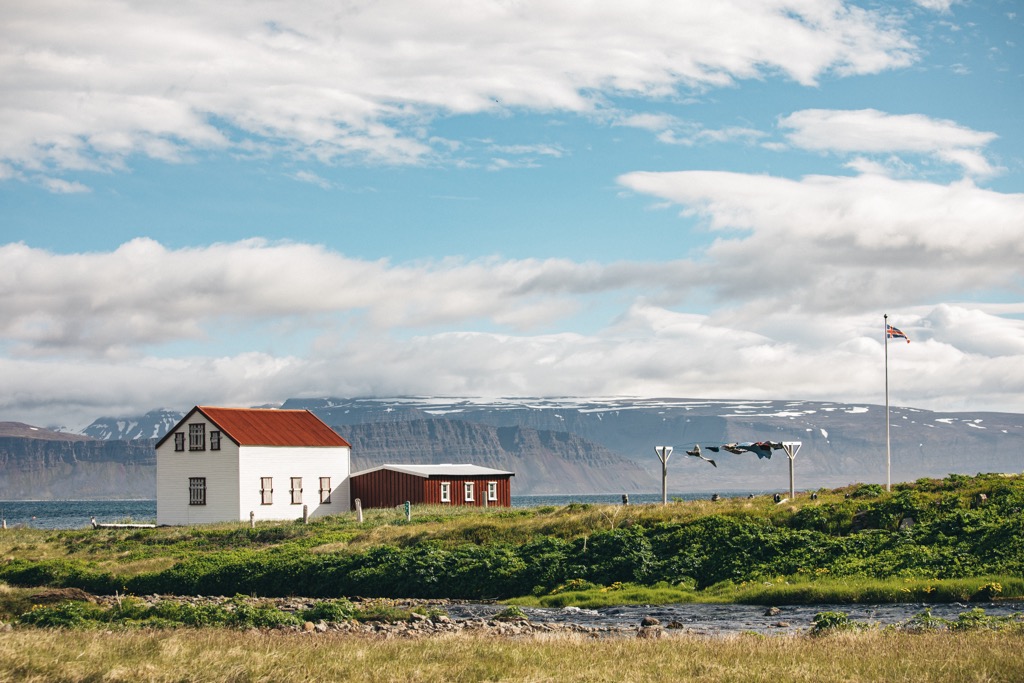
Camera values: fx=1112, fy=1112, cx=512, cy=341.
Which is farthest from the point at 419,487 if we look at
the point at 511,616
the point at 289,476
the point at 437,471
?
the point at 511,616

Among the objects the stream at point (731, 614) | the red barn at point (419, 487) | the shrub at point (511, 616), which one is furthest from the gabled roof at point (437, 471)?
the shrub at point (511, 616)

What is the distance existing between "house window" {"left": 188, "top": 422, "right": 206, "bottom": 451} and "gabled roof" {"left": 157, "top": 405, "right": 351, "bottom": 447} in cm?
79

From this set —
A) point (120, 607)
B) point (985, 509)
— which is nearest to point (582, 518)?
point (985, 509)

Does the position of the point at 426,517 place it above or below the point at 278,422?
below

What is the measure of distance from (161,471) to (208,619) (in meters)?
45.6

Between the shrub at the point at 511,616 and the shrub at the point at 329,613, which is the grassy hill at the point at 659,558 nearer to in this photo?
the shrub at the point at 511,616

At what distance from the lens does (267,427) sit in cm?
7200

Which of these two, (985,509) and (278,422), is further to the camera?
(278,422)

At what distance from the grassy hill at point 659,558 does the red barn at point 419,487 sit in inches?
902

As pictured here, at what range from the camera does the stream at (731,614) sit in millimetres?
26734

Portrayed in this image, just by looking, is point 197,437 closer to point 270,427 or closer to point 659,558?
point 270,427

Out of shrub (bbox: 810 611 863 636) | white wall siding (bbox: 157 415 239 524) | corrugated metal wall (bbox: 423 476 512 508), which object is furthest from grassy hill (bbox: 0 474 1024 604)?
corrugated metal wall (bbox: 423 476 512 508)

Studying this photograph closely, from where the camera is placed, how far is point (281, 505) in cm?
6931

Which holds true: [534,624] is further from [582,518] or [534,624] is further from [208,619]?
[582,518]
